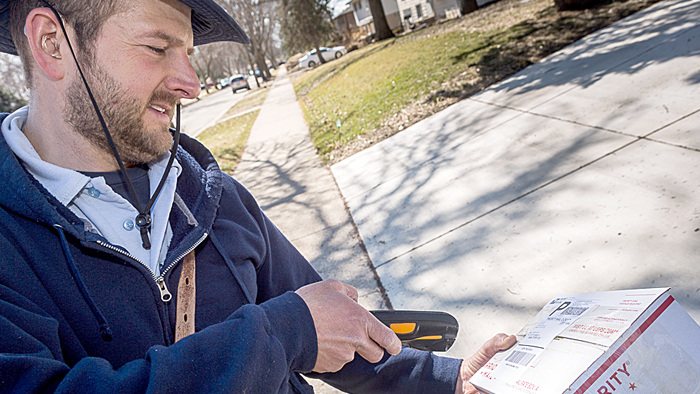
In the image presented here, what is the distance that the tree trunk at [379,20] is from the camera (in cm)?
2537

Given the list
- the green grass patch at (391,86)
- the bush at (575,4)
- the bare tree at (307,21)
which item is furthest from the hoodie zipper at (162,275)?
the bare tree at (307,21)

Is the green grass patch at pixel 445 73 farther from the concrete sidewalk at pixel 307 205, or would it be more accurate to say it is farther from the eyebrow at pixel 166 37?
the eyebrow at pixel 166 37

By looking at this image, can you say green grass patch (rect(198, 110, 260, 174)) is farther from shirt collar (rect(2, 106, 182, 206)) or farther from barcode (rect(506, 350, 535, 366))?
barcode (rect(506, 350, 535, 366))

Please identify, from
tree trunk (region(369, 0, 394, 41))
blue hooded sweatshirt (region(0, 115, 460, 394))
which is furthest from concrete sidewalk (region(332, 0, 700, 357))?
tree trunk (region(369, 0, 394, 41))

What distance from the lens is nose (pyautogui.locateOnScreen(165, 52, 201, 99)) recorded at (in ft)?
5.13

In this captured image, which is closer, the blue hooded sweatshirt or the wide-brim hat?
the blue hooded sweatshirt

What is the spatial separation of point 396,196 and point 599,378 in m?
4.06

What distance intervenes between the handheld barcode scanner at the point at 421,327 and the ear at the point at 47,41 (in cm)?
142

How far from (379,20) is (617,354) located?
2737 centimetres

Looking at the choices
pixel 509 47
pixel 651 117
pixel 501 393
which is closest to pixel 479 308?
pixel 501 393

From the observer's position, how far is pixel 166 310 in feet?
4.42

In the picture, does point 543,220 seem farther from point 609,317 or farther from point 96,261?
point 96,261

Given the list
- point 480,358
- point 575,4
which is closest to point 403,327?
point 480,358

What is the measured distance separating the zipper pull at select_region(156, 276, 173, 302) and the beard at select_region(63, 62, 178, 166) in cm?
46
